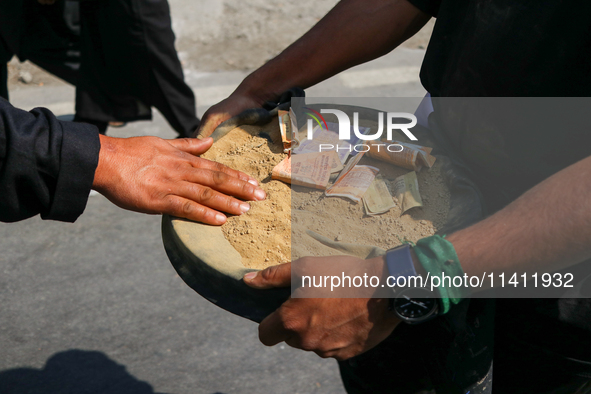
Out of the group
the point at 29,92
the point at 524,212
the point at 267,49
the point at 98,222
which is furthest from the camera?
the point at 267,49

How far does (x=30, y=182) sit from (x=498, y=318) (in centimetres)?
112

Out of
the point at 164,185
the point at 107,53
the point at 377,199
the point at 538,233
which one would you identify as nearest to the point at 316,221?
the point at 377,199

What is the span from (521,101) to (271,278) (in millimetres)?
645

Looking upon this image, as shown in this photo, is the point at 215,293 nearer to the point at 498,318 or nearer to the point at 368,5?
the point at 498,318

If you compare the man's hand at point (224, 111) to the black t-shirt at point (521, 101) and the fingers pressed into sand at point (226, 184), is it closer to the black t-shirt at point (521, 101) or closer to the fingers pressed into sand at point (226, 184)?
the fingers pressed into sand at point (226, 184)

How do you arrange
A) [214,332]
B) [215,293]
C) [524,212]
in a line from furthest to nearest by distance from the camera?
[214,332] → [215,293] → [524,212]

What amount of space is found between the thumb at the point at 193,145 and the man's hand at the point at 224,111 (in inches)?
3.1

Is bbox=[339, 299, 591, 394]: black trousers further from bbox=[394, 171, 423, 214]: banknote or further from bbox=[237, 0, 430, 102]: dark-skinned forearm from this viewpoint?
bbox=[237, 0, 430, 102]: dark-skinned forearm

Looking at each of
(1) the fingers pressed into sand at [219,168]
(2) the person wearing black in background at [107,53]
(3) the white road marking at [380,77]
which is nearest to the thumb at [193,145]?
(1) the fingers pressed into sand at [219,168]

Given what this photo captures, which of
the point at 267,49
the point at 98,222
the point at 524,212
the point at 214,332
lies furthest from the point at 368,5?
the point at 267,49

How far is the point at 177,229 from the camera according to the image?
1104mm

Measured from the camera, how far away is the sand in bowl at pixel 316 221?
1.08m

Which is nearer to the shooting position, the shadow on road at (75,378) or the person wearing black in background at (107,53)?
the shadow on road at (75,378)

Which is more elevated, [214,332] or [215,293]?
[215,293]
